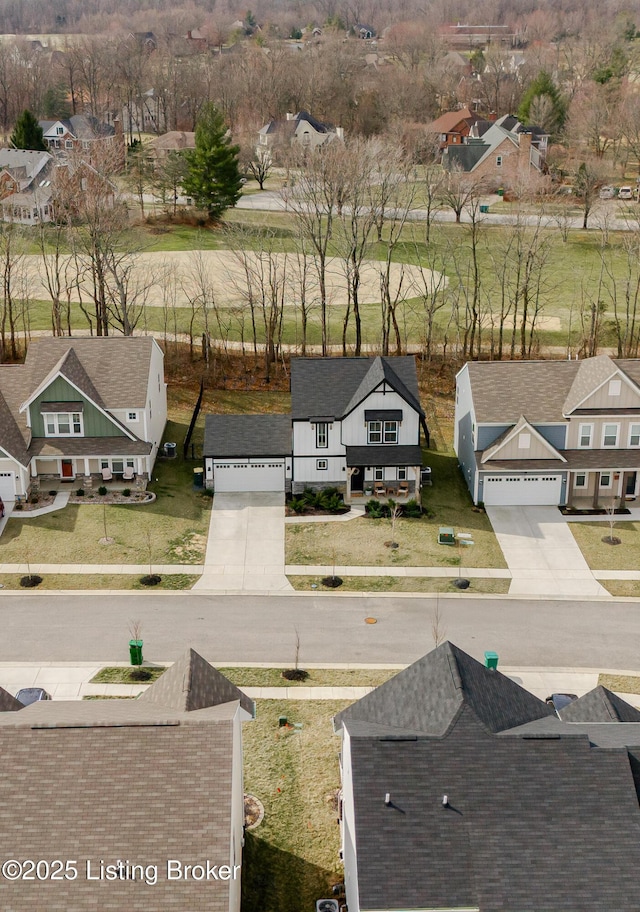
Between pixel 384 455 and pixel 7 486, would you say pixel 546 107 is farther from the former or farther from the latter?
pixel 7 486

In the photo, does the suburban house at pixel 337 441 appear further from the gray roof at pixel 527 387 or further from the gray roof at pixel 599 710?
the gray roof at pixel 599 710

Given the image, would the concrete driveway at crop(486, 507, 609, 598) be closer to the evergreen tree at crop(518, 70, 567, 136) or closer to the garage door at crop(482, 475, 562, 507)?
the garage door at crop(482, 475, 562, 507)

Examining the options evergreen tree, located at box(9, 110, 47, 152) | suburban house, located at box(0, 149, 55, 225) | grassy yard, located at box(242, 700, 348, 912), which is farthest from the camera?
evergreen tree, located at box(9, 110, 47, 152)

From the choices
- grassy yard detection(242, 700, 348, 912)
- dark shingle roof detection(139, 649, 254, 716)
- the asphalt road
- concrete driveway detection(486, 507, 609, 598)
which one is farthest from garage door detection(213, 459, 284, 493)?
dark shingle roof detection(139, 649, 254, 716)

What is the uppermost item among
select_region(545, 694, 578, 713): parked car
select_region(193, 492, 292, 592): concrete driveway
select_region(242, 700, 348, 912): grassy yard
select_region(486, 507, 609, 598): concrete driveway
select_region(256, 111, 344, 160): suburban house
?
select_region(256, 111, 344, 160): suburban house

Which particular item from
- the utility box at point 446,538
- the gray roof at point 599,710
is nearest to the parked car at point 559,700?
the gray roof at point 599,710

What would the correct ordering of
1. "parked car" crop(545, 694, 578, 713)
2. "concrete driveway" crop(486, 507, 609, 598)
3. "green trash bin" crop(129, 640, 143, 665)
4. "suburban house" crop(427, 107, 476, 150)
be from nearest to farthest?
1. "parked car" crop(545, 694, 578, 713)
2. "green trash bin" crop(129, 640, 143, 665)
3. "concrete driveway" crop(486, 507, 609, 598)
4. "suburban house" crop(427, 107, 476, 150)

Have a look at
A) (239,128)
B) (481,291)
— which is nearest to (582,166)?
(481,291)
